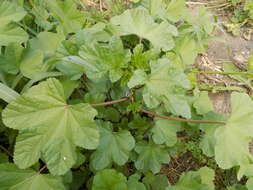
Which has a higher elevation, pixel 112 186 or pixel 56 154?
A: pixel 56 154

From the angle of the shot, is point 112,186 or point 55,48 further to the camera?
point 55,48

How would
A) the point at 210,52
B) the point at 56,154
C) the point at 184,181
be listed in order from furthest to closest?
the point at 210,52, the point at 184,181, the point at 56,154

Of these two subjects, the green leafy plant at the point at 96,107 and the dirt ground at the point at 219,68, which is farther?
the dirt ground at the point at 219,68

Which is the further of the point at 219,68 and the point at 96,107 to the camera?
the point at 219,68

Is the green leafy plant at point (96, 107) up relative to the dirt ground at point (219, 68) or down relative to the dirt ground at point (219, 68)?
up

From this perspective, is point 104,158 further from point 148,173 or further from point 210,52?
point 210,52

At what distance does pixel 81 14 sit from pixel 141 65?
2.02 ft

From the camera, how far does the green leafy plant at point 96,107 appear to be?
114 cm

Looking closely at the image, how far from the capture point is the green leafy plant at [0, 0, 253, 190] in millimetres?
1136

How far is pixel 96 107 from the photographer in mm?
Result: 1478

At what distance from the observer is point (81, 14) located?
1.77 meters

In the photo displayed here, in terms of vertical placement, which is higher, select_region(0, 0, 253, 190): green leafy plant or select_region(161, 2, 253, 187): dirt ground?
select_region(0, 0, 253, 190): green leafy plant

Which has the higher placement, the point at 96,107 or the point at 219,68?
the point at 96,107

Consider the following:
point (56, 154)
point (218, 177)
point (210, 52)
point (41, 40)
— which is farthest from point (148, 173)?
point (210, 52)
